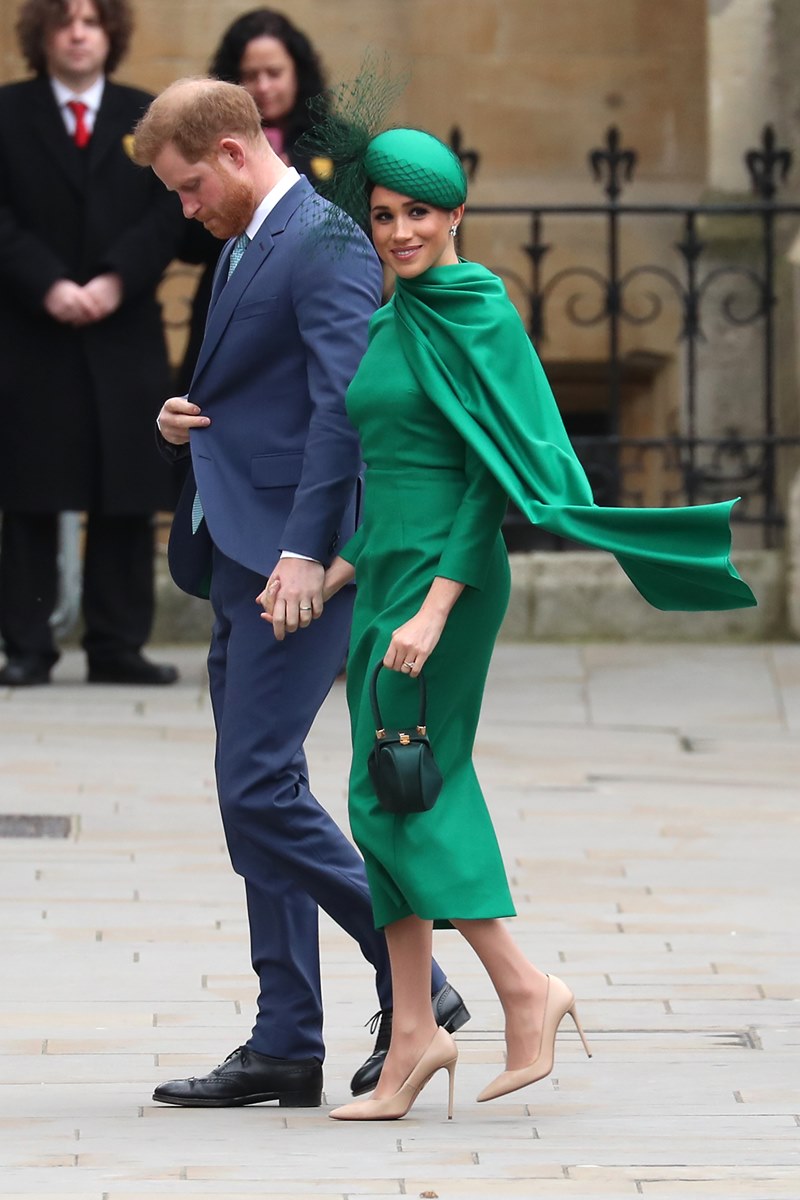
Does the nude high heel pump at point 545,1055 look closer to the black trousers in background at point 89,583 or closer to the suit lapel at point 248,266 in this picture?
the suit lapel at point 248,266

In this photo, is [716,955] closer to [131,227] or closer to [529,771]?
[529,771]

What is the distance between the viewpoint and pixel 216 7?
475 inches

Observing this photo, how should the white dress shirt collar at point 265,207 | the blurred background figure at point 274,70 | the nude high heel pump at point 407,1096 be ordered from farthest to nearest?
1. the blurred background figure at point 274,70
2. the white dress shirt collar at point 265,207
3. the nude high heel pump at point 407,1096

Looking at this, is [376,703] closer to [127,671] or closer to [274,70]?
[274,70]

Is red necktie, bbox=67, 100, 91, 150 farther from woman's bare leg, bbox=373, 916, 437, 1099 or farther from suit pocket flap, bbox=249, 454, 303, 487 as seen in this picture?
woman's bare leg, bbox=373, 916, 437, 1099

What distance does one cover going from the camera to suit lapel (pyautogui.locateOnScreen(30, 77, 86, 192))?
337 inches

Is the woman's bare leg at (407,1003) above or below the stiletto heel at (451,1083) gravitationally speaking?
above

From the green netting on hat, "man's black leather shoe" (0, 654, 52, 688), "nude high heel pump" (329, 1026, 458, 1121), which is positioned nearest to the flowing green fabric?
the green netting on hat

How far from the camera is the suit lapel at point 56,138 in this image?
857cm

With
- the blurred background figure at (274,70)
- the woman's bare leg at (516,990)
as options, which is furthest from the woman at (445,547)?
the blurred background figure at (274,70)

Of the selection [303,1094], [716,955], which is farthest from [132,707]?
[303,1094]

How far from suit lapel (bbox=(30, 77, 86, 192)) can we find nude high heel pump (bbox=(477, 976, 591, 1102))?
4.97 meters

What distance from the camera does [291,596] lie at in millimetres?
4219

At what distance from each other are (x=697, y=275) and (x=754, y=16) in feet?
3.79
